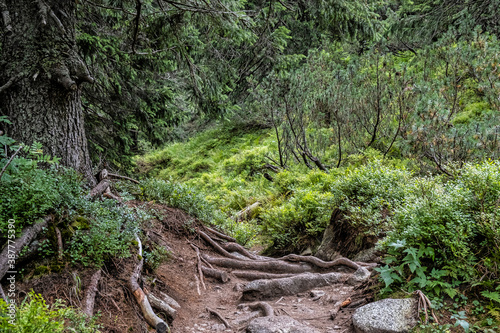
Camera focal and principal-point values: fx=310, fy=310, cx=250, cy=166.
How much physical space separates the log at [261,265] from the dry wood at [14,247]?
3.16 metres

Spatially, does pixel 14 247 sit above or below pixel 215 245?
above

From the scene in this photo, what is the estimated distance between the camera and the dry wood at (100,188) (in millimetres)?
4406

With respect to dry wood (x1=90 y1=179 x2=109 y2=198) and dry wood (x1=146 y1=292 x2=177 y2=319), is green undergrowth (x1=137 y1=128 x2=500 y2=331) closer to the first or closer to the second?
dry wood (x1=90 y1=179 x2=109 y2=198)

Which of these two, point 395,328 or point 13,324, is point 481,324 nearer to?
point 395,328

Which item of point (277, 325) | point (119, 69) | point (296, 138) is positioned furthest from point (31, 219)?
point (296, 138)

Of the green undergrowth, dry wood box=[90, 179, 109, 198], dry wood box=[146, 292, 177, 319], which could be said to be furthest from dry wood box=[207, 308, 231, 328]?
dry wood box=[90, 179, 109, 198]

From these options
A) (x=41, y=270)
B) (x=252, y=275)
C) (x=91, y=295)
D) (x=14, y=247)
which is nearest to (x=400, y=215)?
(x=252, y=275)

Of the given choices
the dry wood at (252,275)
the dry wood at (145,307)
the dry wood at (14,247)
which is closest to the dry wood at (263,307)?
the dry wood at (252,275)

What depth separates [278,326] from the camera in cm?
338

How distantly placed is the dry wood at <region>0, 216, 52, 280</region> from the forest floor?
0.23 meters

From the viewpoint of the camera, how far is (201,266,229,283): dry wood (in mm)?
5254

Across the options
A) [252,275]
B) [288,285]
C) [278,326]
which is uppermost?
[278,326]

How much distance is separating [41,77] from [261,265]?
4.56m

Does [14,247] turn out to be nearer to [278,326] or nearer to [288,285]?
[278,326]
